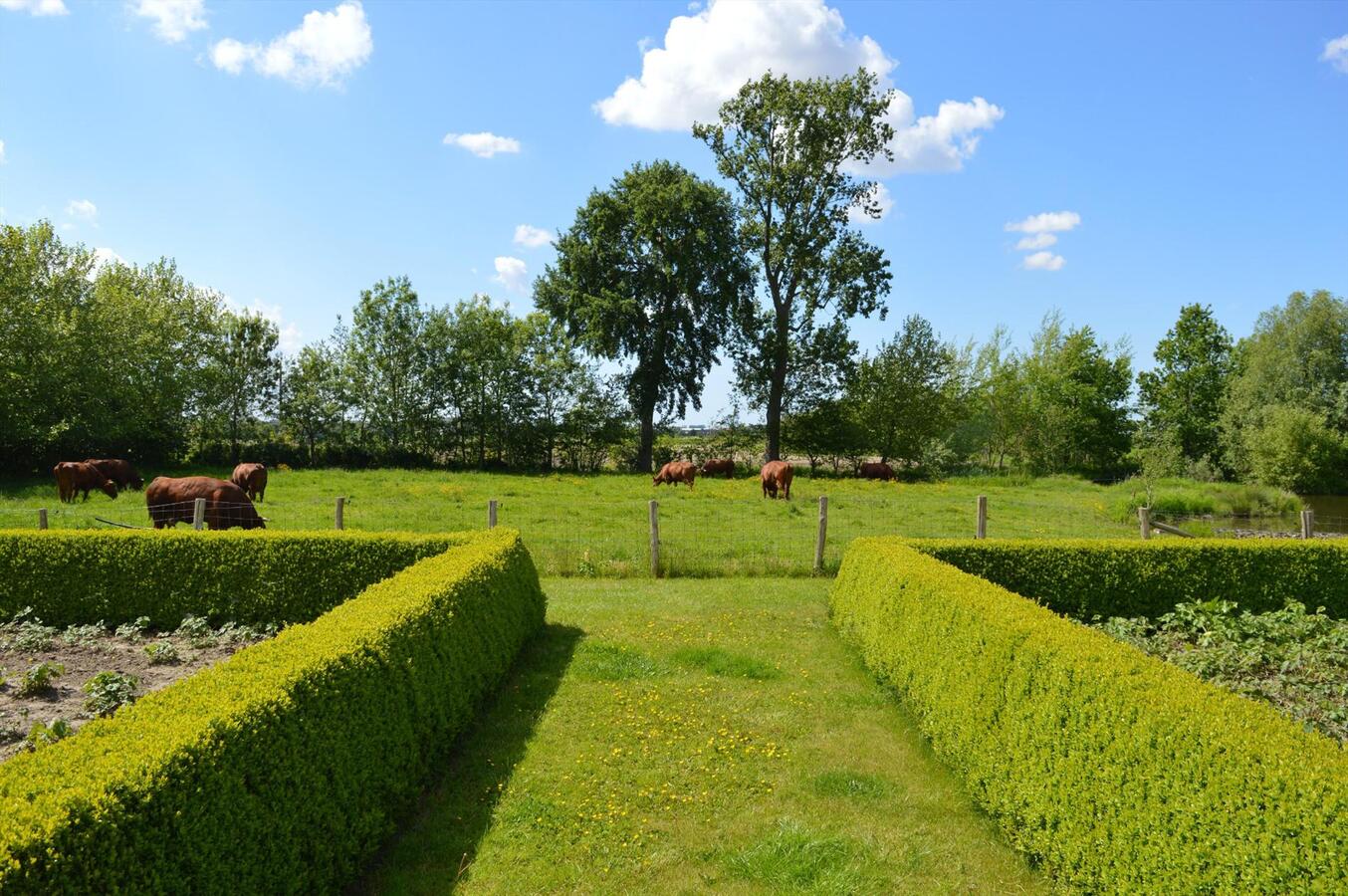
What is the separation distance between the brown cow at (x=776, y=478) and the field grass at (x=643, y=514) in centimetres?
56

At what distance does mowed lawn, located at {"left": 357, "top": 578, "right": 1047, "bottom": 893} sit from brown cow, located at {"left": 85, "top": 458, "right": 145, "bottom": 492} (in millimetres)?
22275

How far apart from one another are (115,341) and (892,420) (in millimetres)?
37410

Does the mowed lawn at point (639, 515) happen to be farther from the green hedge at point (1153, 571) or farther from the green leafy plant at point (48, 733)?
the green leafy plant at point (48, 733)

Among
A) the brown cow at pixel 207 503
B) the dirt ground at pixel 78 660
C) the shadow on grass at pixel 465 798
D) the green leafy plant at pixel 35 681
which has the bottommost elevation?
the shadow on grass at pixel 465 798

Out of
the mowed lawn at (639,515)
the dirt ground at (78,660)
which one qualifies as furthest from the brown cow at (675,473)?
the dirt ground at (78,660)

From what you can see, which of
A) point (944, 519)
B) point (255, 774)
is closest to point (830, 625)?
point (255, 774)

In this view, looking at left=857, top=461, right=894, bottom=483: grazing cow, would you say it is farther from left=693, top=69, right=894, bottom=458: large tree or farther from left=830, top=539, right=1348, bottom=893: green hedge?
left=830, top=539, right=1348, bottom=893: green hedge

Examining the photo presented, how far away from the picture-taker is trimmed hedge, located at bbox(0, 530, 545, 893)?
3.16 m

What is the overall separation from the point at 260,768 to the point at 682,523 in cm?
1480

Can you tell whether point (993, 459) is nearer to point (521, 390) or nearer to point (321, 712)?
point (521, 390)

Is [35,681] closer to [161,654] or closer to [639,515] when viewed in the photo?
[161,654]

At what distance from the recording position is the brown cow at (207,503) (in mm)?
15211

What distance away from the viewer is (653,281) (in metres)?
39.9

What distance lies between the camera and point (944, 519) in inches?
837
